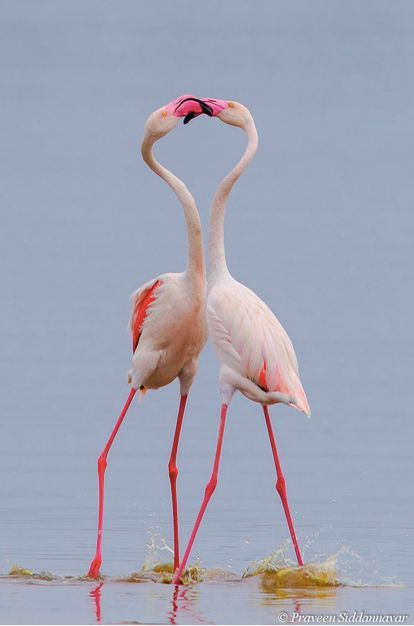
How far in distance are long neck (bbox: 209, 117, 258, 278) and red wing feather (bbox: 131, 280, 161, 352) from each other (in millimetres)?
491

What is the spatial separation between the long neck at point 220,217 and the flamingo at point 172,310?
0.38 ft

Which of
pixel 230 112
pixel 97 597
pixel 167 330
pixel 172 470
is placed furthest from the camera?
pixel 172 470

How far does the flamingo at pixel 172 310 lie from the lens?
12.9 metres

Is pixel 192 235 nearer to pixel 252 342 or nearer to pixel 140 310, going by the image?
pixel 140 310

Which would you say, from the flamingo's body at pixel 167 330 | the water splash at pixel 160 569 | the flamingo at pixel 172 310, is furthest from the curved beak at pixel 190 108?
the water splash at pixel 160 569

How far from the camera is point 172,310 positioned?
509 inches

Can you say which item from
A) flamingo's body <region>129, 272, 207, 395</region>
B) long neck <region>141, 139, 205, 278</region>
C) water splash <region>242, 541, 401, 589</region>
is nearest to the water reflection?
water splash <region>242, 541, 401, 589</region>

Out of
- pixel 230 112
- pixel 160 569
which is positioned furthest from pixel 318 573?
→ pixel 230 112

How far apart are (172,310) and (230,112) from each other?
1.33 meters

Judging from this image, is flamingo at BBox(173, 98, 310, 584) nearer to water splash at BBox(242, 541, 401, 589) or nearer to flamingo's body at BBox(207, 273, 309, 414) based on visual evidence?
flamingo's body at BBox(207, 273, 309, 414)

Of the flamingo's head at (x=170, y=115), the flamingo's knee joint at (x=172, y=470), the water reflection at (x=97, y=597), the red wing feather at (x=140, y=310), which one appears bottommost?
the water reflection at (x=97, y=597)

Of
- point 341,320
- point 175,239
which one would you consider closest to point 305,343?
point 341,320

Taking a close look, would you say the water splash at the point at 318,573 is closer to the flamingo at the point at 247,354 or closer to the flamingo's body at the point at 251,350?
the flamingo at the point at 247,354

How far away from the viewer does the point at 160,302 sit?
42.7 ft
